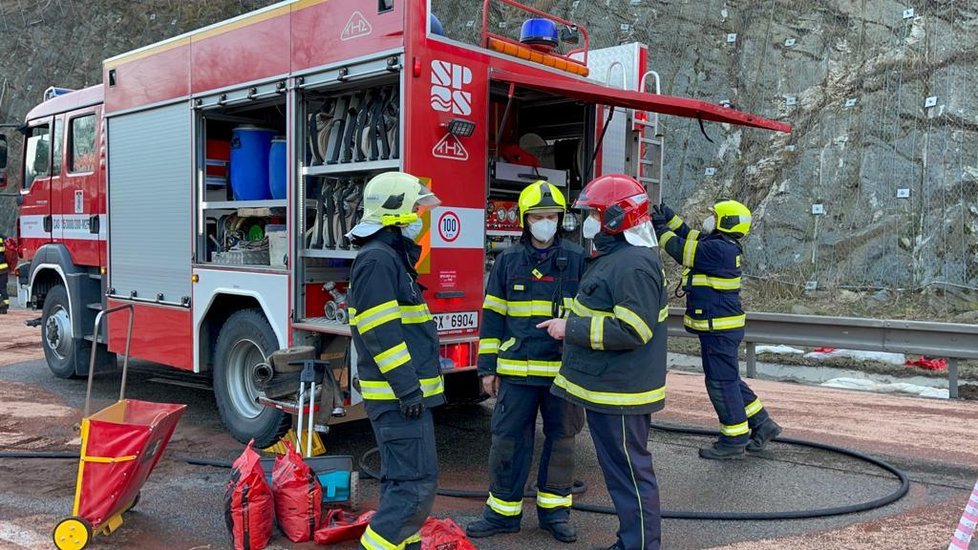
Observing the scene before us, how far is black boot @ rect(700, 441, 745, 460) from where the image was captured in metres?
5.42

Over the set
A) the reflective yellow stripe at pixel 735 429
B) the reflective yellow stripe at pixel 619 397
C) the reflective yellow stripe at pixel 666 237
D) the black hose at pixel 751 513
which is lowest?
the black hose at pixel 751 513

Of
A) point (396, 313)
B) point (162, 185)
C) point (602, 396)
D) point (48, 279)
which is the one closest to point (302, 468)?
point (396, 313)

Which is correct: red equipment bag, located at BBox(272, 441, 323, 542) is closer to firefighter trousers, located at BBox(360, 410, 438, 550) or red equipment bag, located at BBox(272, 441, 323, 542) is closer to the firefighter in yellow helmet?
firefighter trousers, located at BBox(360, 410, 438, 550)

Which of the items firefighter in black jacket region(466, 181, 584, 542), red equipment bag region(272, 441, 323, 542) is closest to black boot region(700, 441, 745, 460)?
firefighter in black jacket region(466, 181, 584, 542)

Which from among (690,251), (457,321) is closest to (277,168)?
(457,321)

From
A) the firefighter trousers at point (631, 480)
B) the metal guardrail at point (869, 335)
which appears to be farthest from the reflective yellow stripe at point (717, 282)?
the metal guardrail at point (869, 335)

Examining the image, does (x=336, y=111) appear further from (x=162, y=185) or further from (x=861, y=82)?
(x=861, y=82)

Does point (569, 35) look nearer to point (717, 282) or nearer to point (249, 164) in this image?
point (717, 282)

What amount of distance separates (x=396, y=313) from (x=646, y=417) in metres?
1.26

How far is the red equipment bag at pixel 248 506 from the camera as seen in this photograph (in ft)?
12.2

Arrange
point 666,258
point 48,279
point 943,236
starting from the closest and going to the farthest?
point 48,279 → point 943,236 → point 666,258

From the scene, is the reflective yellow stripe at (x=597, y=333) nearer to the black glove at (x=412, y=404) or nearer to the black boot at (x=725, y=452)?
the black glove at (x=412, y=404)

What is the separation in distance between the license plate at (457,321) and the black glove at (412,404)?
4.60 ft

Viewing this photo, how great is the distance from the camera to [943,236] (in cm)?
1092
